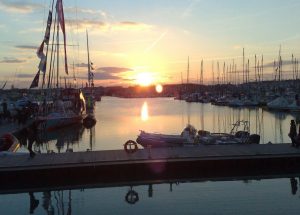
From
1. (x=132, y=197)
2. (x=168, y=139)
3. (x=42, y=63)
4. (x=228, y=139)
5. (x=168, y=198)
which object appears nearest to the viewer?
(x=168, y=198)

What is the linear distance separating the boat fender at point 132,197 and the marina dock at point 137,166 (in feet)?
3.93

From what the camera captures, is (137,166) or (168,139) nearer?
(137,166)

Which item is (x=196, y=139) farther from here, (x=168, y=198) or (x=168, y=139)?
(x=168, y=198)

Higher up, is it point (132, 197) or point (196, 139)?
point (196, 139)

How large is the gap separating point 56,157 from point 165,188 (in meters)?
5.83

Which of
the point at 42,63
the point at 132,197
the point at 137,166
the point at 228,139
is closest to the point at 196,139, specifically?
the point at 228,139

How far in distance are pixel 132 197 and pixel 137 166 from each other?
6.72 ft

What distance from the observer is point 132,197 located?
19734 mm

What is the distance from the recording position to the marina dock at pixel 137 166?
817 inches

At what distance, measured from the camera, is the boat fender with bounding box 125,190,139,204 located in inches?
760

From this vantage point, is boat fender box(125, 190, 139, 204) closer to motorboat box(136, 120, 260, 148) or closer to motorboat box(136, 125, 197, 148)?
motorboat box(136, 120, 260, 148)

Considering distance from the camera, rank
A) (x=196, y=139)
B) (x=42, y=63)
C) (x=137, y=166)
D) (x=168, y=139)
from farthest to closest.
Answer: (x=42, y=63)
(x=168, y=139)
(x=196, y=139)
(x=137, y=166)

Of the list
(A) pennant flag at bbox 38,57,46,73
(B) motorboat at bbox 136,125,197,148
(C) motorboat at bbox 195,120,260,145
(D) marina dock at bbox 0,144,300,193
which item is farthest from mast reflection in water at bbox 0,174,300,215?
(A) pennant flag at bbox 38,57,46,73

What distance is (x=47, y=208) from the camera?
739 inches
